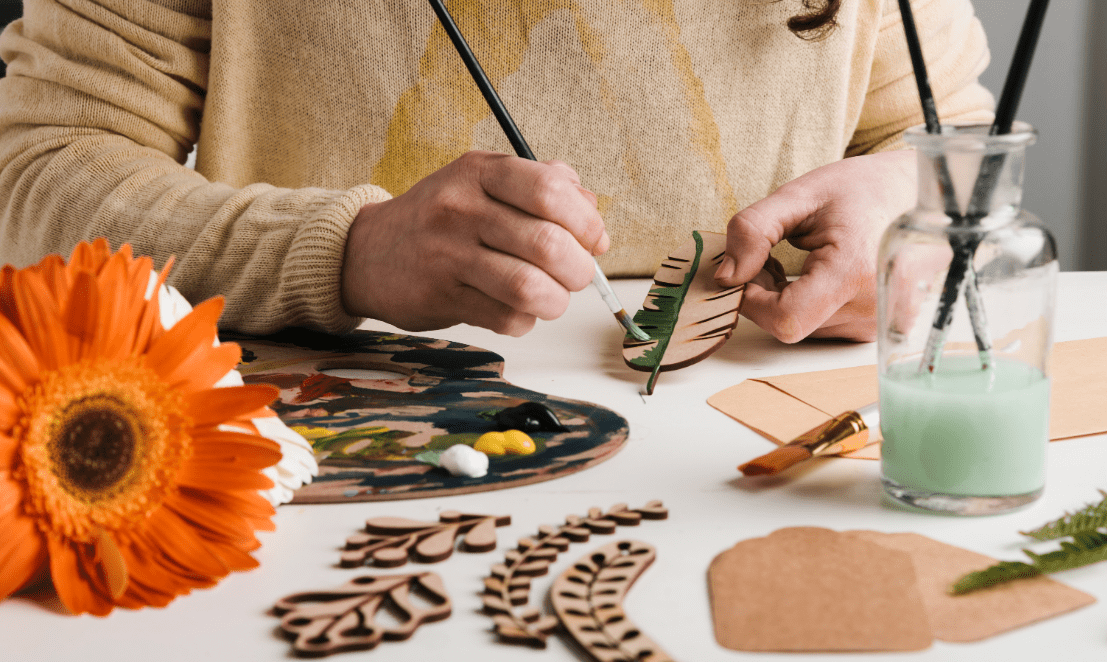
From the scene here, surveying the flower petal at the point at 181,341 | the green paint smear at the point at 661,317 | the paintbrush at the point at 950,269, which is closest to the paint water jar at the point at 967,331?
the paintbrush at the point at 950,269

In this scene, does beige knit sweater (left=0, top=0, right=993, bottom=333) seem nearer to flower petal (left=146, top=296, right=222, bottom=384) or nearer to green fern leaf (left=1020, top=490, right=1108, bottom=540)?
flower petal (left=146, top=296, right=222, bottom=384)

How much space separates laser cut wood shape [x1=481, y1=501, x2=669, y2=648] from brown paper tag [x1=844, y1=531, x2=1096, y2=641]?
0.45ft

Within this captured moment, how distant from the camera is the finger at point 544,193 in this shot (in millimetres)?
736

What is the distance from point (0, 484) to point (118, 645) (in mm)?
85

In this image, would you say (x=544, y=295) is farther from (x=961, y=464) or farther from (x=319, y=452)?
(x=961, y=464)

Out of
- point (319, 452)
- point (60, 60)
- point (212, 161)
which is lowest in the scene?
point (319, 452)

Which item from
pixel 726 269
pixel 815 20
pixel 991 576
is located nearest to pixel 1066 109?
pixel 815 20

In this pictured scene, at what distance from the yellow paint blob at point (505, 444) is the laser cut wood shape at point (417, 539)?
3.4 inches

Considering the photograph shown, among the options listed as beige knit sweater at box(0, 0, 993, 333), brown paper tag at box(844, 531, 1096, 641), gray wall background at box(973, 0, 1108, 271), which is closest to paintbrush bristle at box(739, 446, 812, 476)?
brown paper tag at box(844, 531, 1096, 641)

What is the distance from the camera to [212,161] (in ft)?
3.93

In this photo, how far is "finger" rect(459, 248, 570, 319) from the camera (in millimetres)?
750

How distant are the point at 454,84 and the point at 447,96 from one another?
A: 0.06ft

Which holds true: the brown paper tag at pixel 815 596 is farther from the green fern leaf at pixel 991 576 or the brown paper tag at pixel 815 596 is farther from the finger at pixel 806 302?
the finger at pixel 806 302

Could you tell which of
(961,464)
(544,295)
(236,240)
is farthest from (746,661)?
(236,240)
